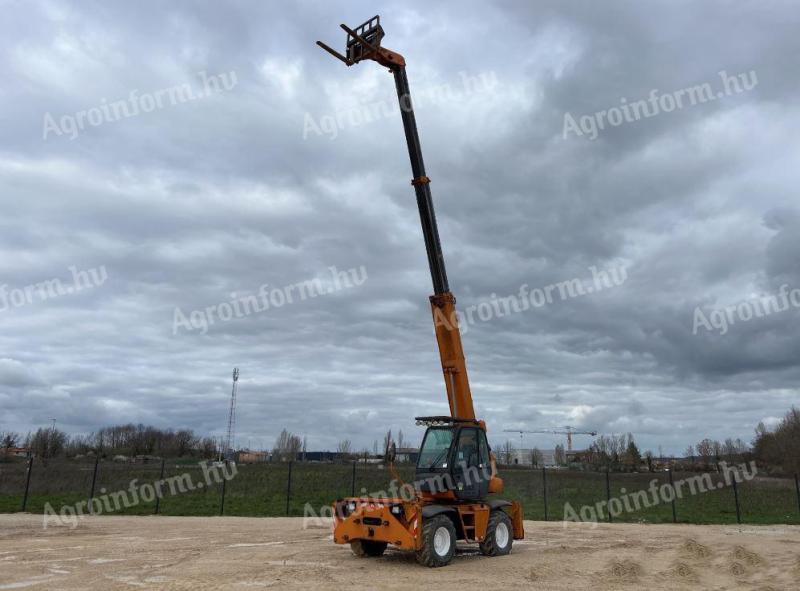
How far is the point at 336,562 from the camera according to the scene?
13.9 meters

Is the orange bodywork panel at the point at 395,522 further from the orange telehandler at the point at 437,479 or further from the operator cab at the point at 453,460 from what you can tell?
the operator cab at the point at 453,460

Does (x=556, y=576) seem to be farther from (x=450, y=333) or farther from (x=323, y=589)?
(x=450, y=333)

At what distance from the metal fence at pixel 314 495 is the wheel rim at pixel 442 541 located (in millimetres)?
7956

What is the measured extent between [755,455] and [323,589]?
104861mm

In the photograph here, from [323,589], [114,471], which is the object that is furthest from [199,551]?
[114,471]

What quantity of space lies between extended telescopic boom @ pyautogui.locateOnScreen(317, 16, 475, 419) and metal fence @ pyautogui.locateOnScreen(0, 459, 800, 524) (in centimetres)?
758

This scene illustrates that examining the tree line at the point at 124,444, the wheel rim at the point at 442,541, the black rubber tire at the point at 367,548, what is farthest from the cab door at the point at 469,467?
the tree line at the point at 124,444

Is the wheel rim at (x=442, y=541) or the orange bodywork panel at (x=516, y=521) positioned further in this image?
the orange bodywork panel at (x=516, y=521)

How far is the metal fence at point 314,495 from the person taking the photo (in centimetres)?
2773

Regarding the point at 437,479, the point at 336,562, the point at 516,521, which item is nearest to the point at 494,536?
the point at 516,521

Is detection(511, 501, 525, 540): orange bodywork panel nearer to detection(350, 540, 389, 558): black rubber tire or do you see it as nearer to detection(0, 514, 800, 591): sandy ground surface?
detection(0, 514, 800, 591): sandy ground surface

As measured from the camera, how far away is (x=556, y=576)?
492 inches

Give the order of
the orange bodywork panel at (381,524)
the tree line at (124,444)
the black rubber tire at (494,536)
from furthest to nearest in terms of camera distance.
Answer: the tree line at (124,444)
the black rubber tire at (494,536)
the orange bodywork panel at (381,524)

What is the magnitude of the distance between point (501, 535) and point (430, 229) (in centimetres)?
746
